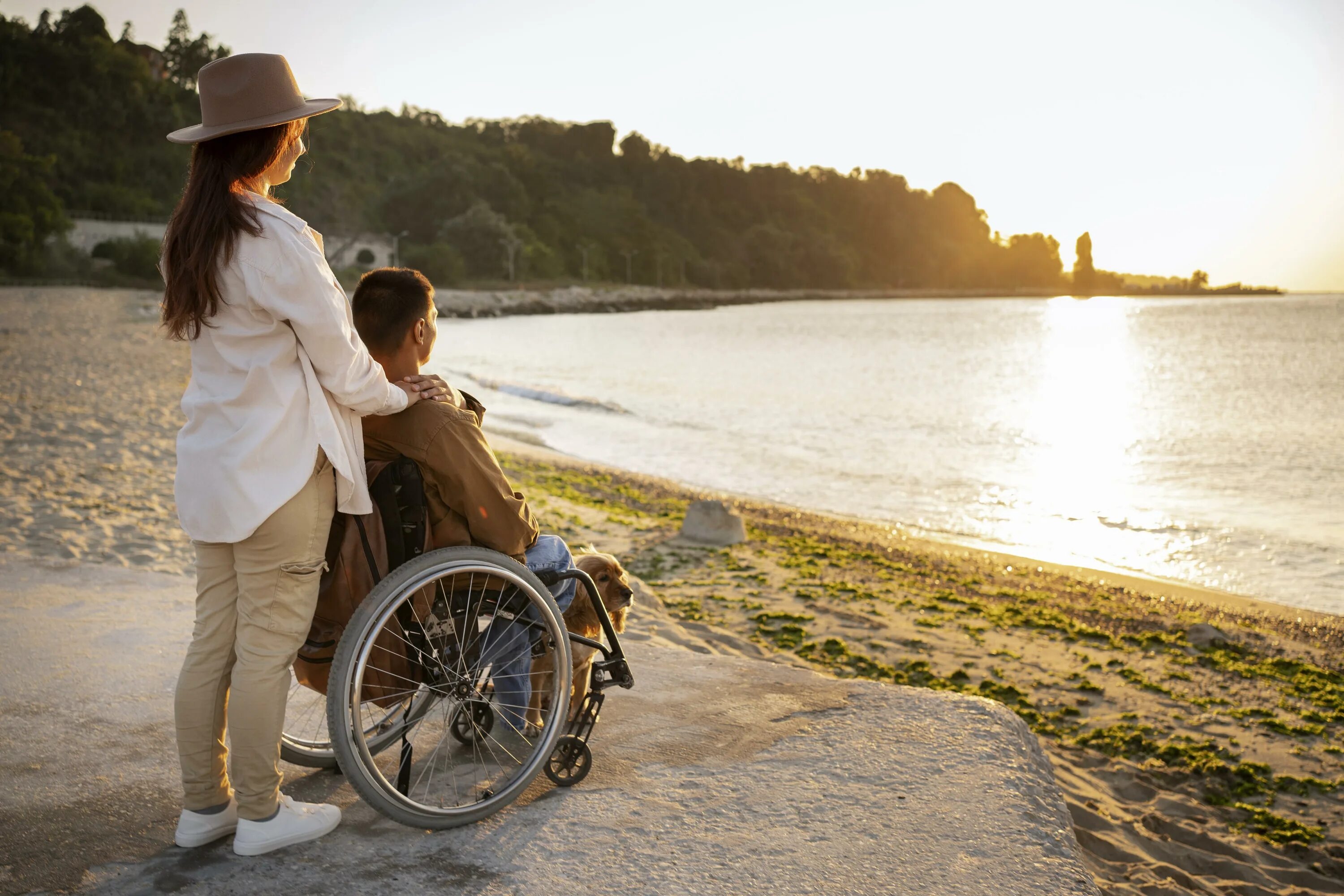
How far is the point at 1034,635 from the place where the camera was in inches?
255

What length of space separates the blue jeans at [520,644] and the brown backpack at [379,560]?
0.28m

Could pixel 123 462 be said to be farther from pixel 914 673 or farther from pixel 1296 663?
pixel 1296 663

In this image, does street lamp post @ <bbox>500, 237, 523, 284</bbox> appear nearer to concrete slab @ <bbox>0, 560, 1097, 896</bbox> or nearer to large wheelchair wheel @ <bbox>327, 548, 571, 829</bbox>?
concrete slab @ <bbox>0, 560, 1097, 896</bbox>

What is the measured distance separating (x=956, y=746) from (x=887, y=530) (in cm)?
774

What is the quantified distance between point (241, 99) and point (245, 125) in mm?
64

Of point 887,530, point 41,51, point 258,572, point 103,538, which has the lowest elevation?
point 887,530

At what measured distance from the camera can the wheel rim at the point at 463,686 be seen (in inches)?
92.5

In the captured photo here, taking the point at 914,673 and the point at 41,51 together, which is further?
the point at 41,51

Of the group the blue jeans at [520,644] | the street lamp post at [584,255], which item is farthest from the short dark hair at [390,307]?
the street lamp post at [584,255]

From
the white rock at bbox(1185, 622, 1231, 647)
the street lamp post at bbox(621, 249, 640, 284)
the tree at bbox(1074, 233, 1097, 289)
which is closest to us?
the white rock at bbox(1185, 622, 1231, 647)

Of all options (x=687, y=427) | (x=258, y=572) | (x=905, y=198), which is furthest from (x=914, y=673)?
(x=905, y=198)

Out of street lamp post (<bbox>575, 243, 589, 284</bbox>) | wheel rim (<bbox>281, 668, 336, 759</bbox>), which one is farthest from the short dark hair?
street lamp post (<bbox>575, 243, 589, 284</bbox>)

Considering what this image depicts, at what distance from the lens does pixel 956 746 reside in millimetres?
3189

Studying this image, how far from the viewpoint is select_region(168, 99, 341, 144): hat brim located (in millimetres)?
2100
